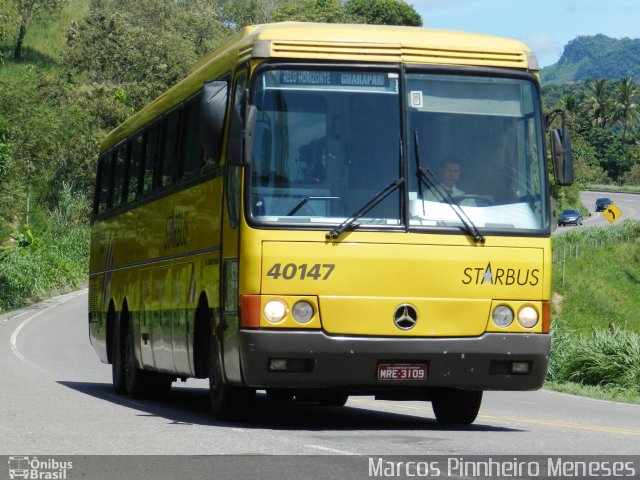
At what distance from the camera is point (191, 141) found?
47.0 ft

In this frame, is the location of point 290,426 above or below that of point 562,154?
below

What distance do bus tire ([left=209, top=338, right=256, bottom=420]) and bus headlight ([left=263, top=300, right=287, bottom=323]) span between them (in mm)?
1184

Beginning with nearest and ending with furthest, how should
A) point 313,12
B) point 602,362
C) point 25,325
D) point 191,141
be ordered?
1. point 191,141
2. point 602,362
3. point 25,325
4. point 313,12

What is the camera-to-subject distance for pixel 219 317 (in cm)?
1237

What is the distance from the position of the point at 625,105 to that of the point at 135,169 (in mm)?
153520

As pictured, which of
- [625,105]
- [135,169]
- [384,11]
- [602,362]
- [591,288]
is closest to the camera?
[135,169]

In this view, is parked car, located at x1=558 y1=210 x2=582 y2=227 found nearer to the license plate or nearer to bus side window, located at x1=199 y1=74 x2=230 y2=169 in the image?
the license plate

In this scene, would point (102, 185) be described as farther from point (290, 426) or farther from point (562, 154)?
point (562, 154)

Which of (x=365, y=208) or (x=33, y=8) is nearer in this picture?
(x=365, y=208)

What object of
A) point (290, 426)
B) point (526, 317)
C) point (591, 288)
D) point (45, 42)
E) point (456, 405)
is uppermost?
A: point (45, 42)

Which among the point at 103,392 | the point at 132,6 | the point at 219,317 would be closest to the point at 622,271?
the point at 132,6

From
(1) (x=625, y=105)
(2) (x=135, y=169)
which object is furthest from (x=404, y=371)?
(1) (x=625, y=105)

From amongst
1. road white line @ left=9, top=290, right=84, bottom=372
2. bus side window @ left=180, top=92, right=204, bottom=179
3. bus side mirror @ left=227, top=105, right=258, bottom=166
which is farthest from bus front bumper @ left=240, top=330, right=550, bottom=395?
road white line @ left=9, top=290, right=84, bottom=372

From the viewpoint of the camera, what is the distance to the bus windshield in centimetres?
1173
